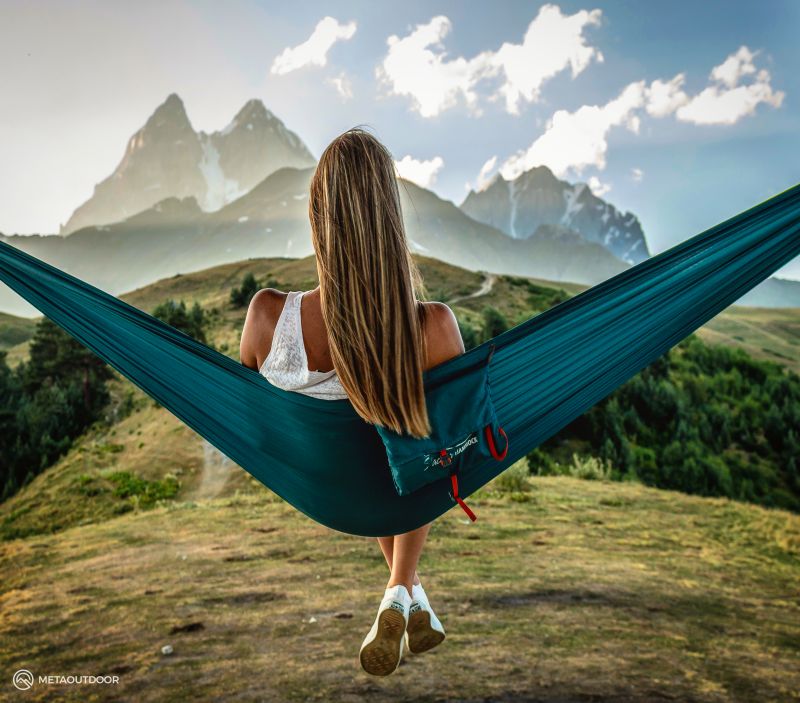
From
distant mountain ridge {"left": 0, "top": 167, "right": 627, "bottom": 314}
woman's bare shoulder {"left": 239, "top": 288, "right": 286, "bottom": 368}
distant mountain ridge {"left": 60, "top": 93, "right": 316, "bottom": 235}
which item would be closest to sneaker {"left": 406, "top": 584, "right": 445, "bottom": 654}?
woman's bare shoulder {"left": 239, "top": 288, "right": 286, "bottom": 368}

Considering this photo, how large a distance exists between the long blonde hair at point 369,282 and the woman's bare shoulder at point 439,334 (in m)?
0.04

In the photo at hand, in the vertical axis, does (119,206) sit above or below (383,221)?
above

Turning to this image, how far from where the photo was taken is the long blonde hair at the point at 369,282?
1270 millimetres

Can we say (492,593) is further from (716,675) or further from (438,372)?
(438,372)

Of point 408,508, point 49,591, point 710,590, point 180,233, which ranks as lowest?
point 710,590

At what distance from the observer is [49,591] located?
3.47 meters

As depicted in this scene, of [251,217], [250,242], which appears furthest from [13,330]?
[251,217]

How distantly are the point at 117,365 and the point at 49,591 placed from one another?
→ 7.85 ft

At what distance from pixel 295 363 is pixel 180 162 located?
604 ft

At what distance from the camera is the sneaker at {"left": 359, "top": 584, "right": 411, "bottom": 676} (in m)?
1.57

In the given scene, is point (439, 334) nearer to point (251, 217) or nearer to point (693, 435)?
point (693, 435)

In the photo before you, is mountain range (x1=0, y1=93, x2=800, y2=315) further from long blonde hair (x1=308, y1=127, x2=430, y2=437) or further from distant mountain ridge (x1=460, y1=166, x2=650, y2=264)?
long blonde hair (x1=308, y1=127, x2=430, y2=437)

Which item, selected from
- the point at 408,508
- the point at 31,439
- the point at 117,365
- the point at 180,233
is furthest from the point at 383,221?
the point at 180,233

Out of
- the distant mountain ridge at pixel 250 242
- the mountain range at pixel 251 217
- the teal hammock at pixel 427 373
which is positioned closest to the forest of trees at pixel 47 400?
the teal hammock at pixel 427 373
